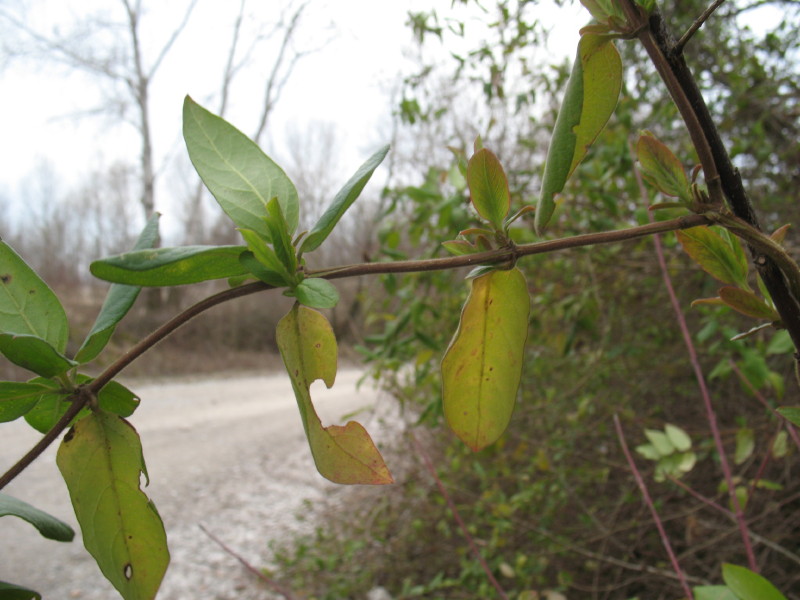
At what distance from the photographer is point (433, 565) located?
2.83 metres

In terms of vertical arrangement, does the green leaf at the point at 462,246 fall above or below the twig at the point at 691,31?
below

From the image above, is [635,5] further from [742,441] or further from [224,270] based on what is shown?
[742,441]

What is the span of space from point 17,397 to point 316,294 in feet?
0.54

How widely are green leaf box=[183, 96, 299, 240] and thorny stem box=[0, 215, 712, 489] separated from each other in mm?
57

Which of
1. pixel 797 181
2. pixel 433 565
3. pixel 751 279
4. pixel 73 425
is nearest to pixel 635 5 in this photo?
pixel 73 425

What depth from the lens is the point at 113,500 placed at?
0.31 meters

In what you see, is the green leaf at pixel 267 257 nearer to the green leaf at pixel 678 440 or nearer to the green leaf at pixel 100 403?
the green leaf at pixel 100 403

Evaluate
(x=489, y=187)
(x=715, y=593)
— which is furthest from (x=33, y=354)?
(x=715, y=593)

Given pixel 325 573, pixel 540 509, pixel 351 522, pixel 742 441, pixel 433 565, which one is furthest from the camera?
pixel 351 522

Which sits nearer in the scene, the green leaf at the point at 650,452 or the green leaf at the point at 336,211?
the green leaf at the point at 336,211

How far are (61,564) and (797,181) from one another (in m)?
3.97

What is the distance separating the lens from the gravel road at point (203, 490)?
10.6 ft

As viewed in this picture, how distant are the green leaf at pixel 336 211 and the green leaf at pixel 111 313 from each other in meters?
0.11

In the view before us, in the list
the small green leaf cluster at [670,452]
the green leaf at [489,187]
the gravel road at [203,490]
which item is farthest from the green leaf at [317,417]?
the gravel road at [203,490]
